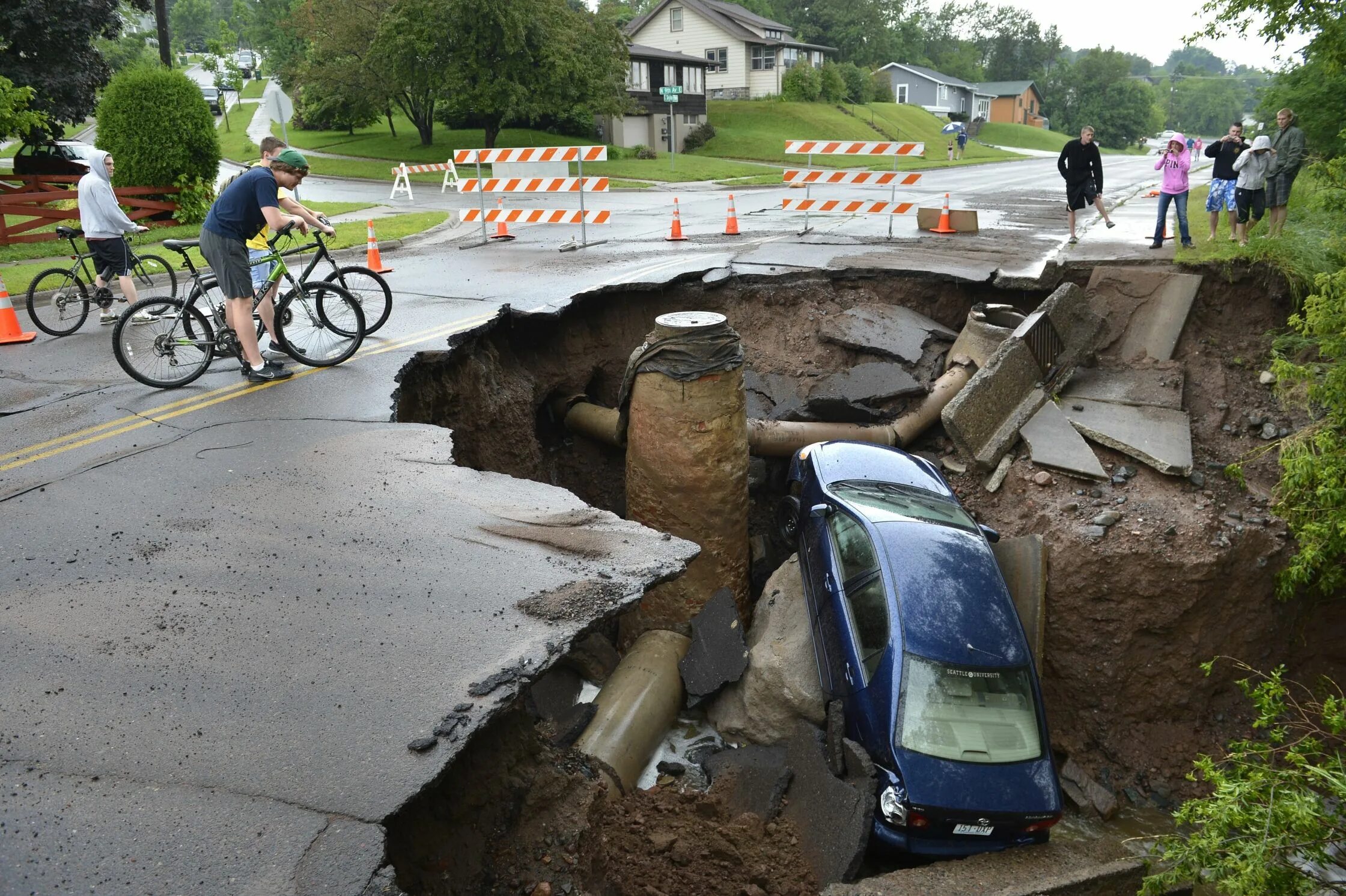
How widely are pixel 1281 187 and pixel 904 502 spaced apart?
30.5 ft

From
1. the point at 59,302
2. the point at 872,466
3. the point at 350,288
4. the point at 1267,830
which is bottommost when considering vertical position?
the point at 1267,830

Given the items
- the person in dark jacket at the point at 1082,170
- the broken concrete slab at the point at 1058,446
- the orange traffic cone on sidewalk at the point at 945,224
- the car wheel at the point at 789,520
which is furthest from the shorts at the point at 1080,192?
the car wheel at the point at 789,520

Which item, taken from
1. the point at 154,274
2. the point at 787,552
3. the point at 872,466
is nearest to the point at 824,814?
the point at 872,466

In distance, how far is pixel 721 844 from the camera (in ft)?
19.8

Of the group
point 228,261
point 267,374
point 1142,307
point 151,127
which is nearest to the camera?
point 228,261

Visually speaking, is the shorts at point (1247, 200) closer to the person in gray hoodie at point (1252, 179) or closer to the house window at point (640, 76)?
the person in gray hoodie at point (1252, 179)

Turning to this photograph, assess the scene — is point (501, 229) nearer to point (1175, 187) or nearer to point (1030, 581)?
point (1175, 187)

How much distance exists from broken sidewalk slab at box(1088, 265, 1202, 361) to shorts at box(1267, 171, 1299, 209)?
2811mm

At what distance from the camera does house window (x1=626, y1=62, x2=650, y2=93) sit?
1980 inches

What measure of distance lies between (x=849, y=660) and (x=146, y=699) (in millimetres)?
4721

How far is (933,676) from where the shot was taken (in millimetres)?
6461

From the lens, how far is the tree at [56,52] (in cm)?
1939

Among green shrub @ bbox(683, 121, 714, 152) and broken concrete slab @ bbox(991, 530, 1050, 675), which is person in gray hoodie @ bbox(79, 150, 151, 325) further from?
green shrub @ bbox(683, 121, 714, 152)

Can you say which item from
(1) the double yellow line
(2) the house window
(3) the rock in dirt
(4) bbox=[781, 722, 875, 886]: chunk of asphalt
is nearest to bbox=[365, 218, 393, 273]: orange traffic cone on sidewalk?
(1) the double yellow line
